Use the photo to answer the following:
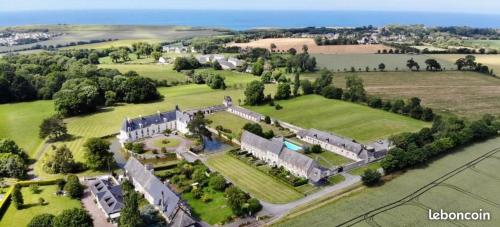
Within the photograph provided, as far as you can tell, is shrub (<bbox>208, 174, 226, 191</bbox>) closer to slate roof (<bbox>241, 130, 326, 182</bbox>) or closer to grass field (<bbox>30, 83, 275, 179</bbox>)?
slate roof (<bbox>241, 130, 326, 182</bbox>)

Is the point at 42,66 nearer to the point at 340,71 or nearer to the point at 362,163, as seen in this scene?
the point at 340,71

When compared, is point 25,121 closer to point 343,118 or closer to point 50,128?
point 50,128

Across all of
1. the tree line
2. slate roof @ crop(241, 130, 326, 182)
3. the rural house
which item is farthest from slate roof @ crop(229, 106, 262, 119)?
the rural house

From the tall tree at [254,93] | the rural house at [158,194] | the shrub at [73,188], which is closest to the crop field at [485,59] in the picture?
the tall tree at [254,93]

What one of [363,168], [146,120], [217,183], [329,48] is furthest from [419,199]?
[329,48]

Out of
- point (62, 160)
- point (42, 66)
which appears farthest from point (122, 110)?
point (42, 66)

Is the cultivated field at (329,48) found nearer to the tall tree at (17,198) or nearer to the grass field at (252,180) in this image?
the grass field at (252,180)
